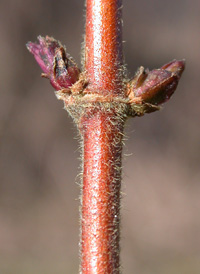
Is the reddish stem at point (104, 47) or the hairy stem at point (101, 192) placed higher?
the reddish stem at point (104, 47)

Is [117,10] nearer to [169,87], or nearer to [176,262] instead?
[169,87]

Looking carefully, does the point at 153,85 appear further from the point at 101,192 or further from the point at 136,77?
the point at 101,192

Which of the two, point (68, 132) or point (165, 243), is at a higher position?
point (68, 132)

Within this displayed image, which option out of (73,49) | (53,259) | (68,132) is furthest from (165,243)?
(73,49)

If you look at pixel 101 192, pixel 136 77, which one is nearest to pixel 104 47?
pixel 136 77

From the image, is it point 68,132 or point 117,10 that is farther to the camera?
point 68,132

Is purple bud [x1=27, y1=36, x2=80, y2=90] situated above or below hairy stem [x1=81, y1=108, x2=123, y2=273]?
above
